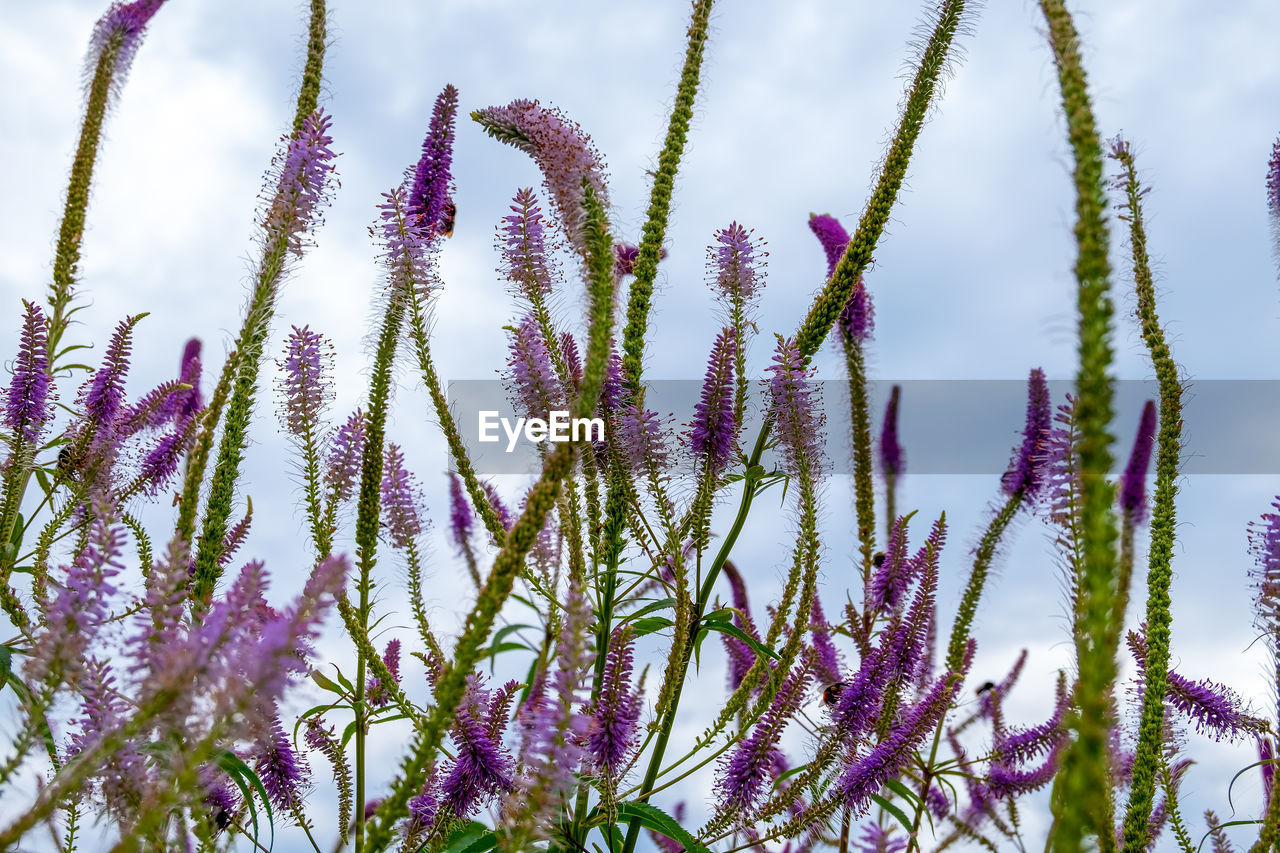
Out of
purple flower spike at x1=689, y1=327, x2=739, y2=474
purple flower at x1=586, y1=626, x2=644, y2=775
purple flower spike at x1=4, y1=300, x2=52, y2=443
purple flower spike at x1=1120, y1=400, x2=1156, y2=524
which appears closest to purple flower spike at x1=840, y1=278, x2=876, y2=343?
purple flower spike at x1=1120, y1=400, x2=1156, y2=524

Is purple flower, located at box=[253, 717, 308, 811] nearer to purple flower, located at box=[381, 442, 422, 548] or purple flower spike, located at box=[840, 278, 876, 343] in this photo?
purple flower, located at box=[381, 442, 422, 548]

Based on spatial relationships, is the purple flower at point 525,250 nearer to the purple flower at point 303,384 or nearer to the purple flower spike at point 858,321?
the purple flower at point 303,384

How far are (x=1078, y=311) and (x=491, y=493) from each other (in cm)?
229

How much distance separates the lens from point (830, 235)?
3.84 meters

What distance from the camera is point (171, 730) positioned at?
3.96 ft

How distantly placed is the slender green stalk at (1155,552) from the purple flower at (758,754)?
710 millimetres

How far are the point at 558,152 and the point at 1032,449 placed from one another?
237 cm

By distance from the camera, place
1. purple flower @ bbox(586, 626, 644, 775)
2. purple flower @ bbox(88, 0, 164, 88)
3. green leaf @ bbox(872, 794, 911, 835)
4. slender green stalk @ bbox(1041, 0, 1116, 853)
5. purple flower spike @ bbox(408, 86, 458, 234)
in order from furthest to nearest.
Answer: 1. purple flower @ bbox(88, 0, 164, 88)
2. purple flower spike @ bbox(408, 86, 458, 234)
3. green leaf @ bbox(872, 794, 911, 835)
4. purple flower @ bbox(586, 626, 644, 775)
5. slender green stalk @ bbox(1041, 0, 1116, 853)

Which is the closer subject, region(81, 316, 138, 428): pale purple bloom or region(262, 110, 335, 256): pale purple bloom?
region(262, 110, 335, 256): pale purple bloom

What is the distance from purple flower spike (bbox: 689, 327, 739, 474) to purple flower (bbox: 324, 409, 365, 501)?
0.83 metres

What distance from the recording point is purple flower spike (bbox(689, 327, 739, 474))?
7.54 ft

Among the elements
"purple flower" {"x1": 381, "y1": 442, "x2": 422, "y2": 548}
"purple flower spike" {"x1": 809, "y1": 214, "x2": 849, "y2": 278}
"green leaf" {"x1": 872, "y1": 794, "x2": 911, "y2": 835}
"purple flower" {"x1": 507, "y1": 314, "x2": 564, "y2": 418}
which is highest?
"purple flower spike" {"x1": 809, "y1": 214, "x2": 849, "y2": 278}

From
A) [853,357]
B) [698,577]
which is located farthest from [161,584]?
[853,357]

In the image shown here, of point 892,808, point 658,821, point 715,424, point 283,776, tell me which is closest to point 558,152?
point 715,424
